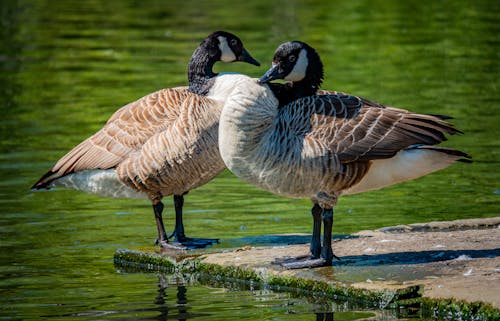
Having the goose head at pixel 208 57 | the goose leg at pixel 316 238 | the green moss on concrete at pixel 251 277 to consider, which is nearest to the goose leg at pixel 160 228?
the green moss on concrete at pixel 251 277

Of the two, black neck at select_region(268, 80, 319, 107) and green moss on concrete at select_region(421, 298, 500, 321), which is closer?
green moss on concrete at select_region(421, 298, 500, 321)

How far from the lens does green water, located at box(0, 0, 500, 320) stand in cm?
1042

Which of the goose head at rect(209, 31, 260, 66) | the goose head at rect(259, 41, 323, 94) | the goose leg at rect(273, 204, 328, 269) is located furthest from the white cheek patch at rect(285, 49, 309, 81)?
the goose head at rect(209, 31, 260, 66)

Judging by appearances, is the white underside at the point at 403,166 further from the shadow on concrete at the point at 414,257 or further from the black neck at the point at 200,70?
the black neck at the point at 200,70

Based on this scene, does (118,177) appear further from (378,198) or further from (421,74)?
(421,74)

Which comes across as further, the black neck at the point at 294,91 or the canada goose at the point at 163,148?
the canada goose at the point at 163,148

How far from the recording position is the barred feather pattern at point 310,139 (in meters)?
9.73

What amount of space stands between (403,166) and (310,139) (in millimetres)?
937

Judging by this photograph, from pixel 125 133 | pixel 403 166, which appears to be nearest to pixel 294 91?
pixel 403 166

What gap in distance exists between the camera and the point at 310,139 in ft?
31.8

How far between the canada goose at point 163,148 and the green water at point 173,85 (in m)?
0.75

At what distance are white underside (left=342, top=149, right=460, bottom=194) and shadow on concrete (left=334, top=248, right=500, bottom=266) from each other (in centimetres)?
71

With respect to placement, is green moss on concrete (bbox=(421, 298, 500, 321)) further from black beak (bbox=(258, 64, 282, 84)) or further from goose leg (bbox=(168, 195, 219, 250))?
goose leg (bbox=(168, 195, 219, 250))

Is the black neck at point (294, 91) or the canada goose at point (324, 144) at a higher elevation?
the black neck at point (294, 91)
